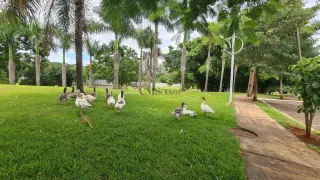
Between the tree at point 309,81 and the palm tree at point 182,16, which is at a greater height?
the palm tree at point 182,16

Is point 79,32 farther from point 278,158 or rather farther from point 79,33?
point 278,158

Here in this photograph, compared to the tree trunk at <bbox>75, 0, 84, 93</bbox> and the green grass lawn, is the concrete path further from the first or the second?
the tree trunk at <bbox>75, 0, 84, 93</bbox>

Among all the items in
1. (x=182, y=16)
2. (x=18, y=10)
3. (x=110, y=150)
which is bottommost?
(x=110, y=150)

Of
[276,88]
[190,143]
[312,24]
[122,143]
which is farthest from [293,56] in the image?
[276,88]

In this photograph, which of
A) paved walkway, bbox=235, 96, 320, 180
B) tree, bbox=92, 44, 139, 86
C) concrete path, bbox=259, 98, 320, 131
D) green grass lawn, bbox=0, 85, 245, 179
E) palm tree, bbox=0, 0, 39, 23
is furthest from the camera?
tree, bbox=92, 44, 139, 86

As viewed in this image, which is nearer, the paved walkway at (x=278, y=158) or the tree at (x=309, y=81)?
the paved walkway at (x=278, y=158)

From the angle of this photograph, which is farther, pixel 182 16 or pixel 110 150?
pixel 110 150

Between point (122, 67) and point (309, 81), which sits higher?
point (122, 67)

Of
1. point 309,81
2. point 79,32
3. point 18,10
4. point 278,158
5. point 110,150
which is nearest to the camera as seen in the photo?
point 110,150

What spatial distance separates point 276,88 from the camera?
2897 cm

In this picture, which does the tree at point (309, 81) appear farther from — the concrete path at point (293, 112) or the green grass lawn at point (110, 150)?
the concrete path at point (293, 112)

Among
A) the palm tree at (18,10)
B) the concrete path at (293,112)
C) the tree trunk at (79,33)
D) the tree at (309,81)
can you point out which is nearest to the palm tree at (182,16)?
the palm tree at (18,10)

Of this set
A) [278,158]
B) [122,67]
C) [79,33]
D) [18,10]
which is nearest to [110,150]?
[18,10]

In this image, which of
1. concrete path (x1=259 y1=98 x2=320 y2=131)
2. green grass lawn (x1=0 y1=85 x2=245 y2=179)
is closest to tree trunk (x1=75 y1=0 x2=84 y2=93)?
green grass lawn (x1=0 y1=85 x2=245 y2=179)
